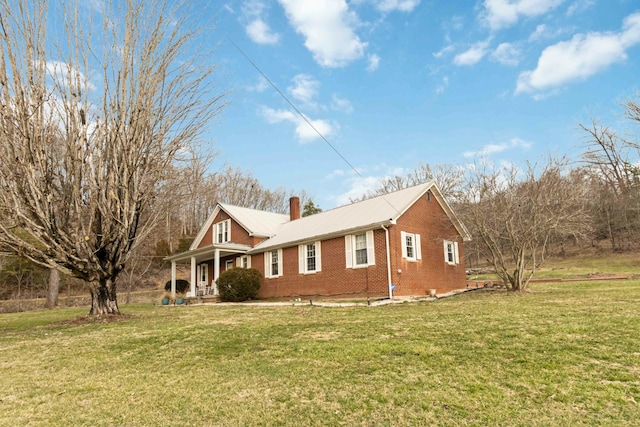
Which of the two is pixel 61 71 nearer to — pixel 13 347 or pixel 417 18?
pixel 13 347

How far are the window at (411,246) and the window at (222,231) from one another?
39.1ft

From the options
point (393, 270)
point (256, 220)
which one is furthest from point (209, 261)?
point (393, 270)

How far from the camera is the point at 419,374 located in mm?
4887

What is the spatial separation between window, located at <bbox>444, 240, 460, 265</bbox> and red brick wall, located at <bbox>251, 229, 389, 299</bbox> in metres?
4.87

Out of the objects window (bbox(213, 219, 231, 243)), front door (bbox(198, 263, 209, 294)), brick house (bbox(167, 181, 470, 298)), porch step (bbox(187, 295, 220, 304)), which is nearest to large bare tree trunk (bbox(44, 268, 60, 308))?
front door (bbox(198, 263, 209, 294))

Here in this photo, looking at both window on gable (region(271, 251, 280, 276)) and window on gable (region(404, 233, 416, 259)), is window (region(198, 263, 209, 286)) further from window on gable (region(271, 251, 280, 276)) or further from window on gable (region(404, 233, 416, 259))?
window on gable (region(404, 233, 416, 259))

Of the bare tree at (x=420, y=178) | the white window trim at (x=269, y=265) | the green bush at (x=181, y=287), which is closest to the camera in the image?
the white window trim at (x=269, y=265)

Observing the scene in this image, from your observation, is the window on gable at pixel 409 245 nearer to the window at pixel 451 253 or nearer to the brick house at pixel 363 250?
the brick house at pixel 363 250

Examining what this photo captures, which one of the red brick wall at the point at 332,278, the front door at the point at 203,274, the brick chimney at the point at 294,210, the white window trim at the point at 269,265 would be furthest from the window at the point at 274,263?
the front door at the point at 203,274

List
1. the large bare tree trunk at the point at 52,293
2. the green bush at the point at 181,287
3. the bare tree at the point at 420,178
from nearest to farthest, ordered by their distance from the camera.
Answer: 1. the large bare tree trunk at the point at 52,293
2. the green bush at the point at 181,287
3. the bare tree at the point at 420,178

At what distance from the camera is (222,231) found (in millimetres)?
25656

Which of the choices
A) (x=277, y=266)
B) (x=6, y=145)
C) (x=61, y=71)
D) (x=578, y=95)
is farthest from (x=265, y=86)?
(x=578, y=95)

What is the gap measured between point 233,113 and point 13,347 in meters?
7.86

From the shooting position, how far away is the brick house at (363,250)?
16453 millimetres
